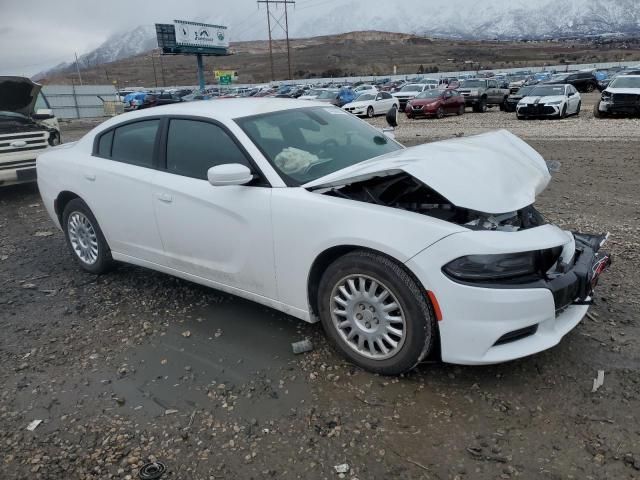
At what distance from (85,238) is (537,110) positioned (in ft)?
60.4

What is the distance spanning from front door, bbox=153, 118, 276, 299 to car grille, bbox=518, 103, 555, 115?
18.3 meters

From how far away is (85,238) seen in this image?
16.0 feet

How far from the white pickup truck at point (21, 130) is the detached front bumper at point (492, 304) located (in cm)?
798

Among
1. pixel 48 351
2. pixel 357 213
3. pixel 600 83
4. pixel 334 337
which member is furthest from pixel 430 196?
pixel 600 83

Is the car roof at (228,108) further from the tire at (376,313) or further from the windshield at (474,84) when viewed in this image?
the windshield at (474,84)

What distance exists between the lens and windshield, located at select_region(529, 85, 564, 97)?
774 inches

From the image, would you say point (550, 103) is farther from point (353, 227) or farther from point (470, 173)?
point (353, 227)

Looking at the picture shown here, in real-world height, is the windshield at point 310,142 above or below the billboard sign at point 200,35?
below

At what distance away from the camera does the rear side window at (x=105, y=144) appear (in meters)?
4.53

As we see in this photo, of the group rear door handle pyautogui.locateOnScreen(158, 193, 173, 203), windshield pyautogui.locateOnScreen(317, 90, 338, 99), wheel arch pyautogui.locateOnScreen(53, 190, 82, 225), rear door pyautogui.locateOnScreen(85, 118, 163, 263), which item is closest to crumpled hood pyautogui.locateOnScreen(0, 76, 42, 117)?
wheel arch pyautogui.locateOnScreen(53, 190, 82, 225)

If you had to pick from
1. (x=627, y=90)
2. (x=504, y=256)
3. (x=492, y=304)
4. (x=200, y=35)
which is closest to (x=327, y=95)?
(x=627, y=90)

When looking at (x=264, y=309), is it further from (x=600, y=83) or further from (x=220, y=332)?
(x=600, y=83)

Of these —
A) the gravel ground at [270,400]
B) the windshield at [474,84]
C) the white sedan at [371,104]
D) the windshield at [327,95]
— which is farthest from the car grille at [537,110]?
the gravel ground at [270,400]

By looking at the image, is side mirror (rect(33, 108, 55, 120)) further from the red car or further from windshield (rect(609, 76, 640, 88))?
windshield (rect(609, 76, 640, 88))
